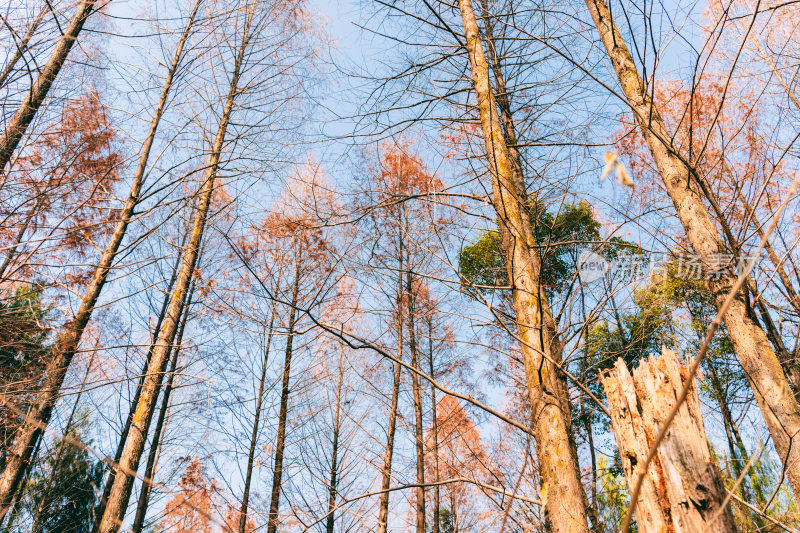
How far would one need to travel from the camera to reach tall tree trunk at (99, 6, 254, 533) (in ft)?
13.6

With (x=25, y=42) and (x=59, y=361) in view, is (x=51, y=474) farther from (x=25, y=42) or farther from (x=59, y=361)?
(x=25, y=42)

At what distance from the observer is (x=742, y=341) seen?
2.85 meters

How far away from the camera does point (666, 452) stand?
4.24 feet

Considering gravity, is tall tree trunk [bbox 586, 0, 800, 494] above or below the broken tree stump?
above

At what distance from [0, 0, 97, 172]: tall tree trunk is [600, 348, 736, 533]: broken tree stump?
15.1 feet

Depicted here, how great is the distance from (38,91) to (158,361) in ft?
9.62

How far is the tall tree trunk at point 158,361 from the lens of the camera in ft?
13.6

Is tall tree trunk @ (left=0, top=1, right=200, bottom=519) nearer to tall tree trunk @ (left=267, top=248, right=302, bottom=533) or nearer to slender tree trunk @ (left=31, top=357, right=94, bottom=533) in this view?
tall tree trunk @ (left=267, top=248, right=302, bottom=533)

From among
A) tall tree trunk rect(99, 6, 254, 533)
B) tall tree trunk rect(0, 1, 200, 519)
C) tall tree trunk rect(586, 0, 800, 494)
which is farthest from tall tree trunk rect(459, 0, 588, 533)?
tall tree trunk rect(0, 1, 200, 519)

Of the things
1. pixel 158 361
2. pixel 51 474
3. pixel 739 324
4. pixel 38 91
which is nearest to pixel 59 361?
pixel 158 361

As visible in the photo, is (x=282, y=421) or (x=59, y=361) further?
(x=282, y=421)

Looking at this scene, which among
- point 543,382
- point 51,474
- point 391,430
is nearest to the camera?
point 543,382

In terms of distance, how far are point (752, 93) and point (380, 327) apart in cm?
780

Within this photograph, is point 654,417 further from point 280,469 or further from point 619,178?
point 280,469
